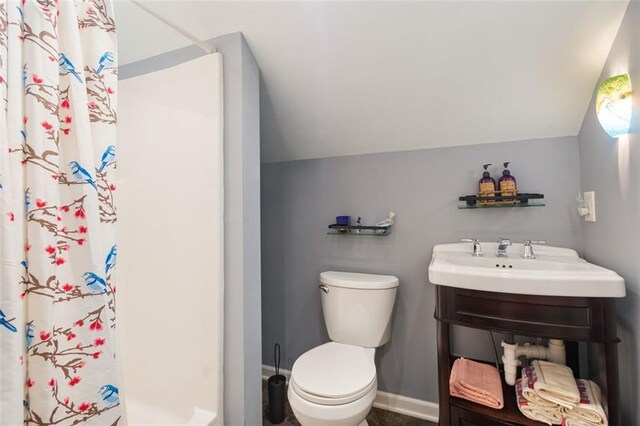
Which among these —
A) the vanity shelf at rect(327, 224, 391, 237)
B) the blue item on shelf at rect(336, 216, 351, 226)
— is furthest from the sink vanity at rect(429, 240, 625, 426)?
the blue item on shelf at rect(336, 216, 351, 226)

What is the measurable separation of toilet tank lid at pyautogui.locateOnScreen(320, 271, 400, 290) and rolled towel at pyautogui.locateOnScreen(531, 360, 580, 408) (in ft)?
2.34

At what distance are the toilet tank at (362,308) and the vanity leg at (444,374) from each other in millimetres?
459

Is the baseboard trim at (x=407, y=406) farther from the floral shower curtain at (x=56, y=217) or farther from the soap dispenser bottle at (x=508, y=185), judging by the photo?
the floral shower curtain at (x=56, y=217)

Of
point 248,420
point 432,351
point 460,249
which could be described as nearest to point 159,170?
point 248,420

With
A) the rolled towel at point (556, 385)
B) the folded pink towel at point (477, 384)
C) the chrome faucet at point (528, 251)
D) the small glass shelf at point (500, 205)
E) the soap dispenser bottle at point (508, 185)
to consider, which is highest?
the soap dispenser bottle at point (508, 185)

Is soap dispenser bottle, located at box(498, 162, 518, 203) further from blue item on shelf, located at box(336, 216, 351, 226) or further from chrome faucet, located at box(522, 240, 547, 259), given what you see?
blue item on shelf, located at box(336, 216, 351, 226)

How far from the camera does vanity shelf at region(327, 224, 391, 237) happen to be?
1729mm

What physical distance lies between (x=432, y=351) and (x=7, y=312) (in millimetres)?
1801

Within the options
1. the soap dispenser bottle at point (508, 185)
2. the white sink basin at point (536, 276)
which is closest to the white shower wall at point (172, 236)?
the white sink basin at point (536, 276)

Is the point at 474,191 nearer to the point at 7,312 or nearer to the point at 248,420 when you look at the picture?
the point at 248,420

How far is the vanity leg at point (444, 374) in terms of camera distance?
1.13 metres

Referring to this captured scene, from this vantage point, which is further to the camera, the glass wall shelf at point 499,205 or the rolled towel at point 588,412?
the glass wall shelf at point 499,205

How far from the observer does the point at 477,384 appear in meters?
1.15

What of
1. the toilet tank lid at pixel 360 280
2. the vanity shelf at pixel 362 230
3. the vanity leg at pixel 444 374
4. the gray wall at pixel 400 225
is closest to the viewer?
the vanity leg at pixel 444 374
